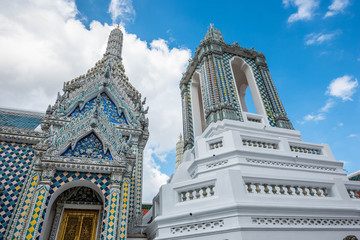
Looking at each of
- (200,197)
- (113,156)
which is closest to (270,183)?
(200,197)

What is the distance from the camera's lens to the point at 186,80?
14.5 m

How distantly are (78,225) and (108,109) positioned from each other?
5604 mm

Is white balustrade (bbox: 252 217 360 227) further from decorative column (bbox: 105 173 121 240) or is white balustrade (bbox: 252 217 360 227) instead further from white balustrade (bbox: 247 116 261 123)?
white balustrade (bbox: 247 116 261 123)

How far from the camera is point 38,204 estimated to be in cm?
634

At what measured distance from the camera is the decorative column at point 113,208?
6.44 metres

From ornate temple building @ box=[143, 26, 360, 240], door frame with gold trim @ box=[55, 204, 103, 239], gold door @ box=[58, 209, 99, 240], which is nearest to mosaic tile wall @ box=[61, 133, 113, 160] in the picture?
door frame with gold trim @ box=[55, 204, 103, 239]

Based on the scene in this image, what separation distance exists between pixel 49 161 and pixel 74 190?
1.57 meters

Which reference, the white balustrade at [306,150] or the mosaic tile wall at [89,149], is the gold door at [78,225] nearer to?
the mosaic tile wall at [89,149]

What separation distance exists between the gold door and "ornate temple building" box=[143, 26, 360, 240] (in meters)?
2.03

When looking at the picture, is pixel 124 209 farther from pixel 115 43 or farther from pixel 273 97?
pixel 115 43

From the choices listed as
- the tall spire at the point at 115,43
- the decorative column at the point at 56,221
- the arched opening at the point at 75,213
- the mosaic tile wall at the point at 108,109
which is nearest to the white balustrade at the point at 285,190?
the arched opening at the point at 75,213

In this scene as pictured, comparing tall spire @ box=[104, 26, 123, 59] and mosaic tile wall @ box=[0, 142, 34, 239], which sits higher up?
tall spire @ box=[104, 26, 123, 59]

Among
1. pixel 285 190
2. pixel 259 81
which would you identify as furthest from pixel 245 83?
pixel 285 190

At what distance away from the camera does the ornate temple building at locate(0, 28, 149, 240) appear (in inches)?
257
